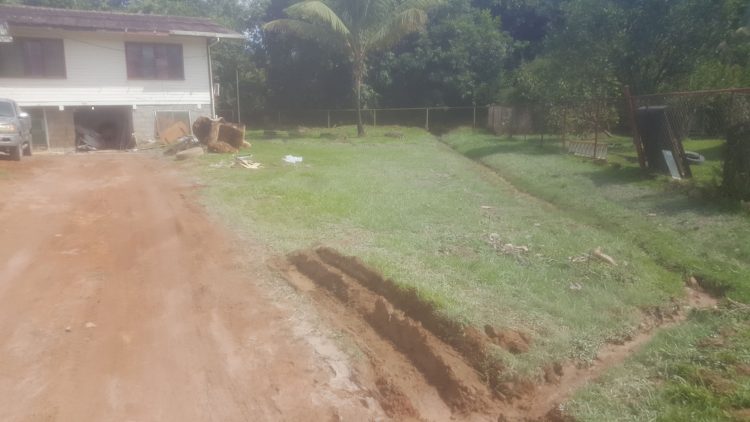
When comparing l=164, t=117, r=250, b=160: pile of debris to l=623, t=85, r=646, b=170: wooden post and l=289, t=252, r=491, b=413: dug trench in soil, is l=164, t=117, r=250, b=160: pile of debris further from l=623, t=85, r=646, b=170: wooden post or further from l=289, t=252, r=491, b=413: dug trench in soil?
l=289, t=252, r=491, b=413: dug trench in soil

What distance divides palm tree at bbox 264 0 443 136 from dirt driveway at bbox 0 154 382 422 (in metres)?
17.9

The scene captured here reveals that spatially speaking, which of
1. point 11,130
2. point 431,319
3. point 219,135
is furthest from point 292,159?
point 431,319

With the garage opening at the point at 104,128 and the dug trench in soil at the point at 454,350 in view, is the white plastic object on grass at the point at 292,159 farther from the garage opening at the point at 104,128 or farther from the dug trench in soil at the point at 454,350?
the dug trench in soil at the point at 454,350

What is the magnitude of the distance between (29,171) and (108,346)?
41.1ft

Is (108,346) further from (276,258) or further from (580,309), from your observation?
(580,309)

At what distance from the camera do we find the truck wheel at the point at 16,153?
17.2m

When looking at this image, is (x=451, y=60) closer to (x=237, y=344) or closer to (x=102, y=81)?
(x=102, y=81)

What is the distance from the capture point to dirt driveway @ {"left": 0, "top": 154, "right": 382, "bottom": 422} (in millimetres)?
4531

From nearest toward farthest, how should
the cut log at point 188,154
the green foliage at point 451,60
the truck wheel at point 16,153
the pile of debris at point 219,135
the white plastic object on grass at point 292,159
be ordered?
the truck wheel at point 16,153 → the white plastic object on grass at point 292,159 → the cut log at point 188,154 → the pile of debris at point 219,135 → the green foliage at point 451,60

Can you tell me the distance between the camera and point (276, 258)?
802cm

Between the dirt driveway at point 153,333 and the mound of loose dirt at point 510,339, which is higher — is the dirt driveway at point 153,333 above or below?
below

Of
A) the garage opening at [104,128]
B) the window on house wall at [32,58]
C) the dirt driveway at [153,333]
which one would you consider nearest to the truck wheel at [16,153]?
the garage opening at [104,128]

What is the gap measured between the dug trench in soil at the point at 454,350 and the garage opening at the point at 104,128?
19771mm

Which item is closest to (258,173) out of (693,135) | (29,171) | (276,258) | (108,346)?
(29,171)
